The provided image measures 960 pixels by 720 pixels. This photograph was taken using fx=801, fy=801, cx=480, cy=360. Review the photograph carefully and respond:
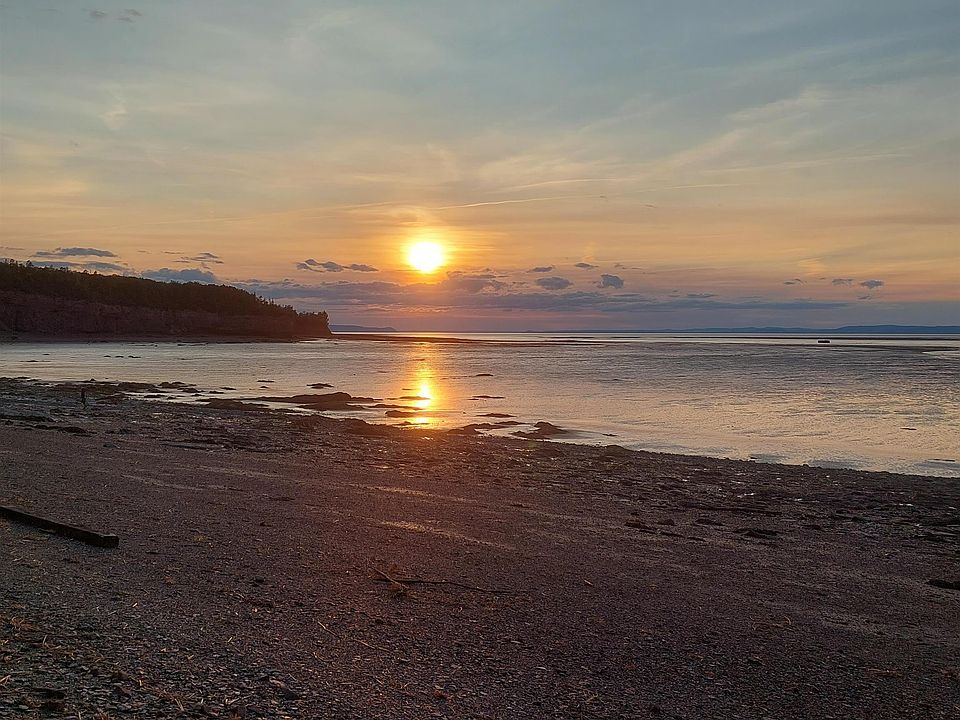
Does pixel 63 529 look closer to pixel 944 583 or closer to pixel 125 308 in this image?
pixel 944 583

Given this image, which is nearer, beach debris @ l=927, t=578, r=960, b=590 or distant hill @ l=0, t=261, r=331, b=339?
beach debris @ l=927, t=578, r=960, b=590

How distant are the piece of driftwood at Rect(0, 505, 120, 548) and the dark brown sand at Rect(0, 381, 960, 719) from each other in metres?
0.17

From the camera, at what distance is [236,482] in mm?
13664

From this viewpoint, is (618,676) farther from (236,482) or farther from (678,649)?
(236,482)

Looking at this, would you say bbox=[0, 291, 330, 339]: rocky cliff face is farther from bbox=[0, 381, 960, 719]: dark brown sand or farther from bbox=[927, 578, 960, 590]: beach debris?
bbox=[927, 578, 960, 590]: beach debris

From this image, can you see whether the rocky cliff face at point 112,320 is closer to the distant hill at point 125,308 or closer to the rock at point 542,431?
the distant hill at point 125,308

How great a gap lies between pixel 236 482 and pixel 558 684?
30.3 ft

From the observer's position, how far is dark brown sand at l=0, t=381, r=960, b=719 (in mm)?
5395

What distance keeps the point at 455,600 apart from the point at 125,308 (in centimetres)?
15897

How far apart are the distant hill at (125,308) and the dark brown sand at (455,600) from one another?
13566 centimetres

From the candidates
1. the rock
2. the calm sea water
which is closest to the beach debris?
the calm sea water

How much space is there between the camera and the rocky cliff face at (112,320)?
432 ft

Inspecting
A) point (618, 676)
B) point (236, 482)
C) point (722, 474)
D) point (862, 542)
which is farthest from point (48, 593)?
point (722, 474)

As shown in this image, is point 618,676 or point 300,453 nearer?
point 618,676
